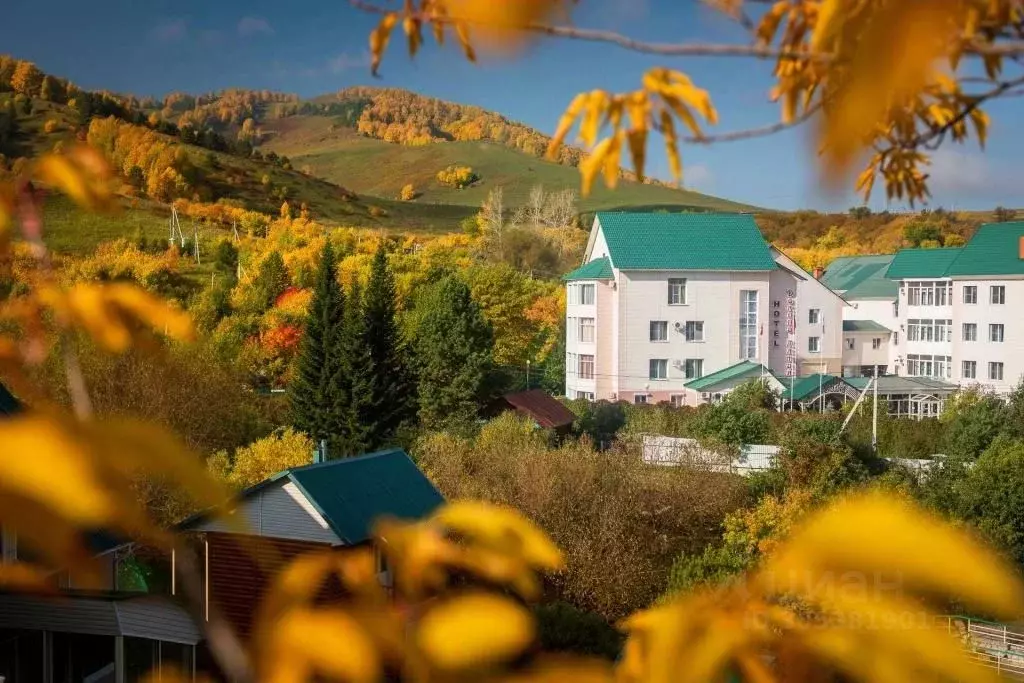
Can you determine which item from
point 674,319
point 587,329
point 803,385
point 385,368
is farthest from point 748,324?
point 385,368

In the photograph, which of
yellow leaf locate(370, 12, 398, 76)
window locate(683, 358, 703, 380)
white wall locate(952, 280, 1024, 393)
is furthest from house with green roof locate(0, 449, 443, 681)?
white wall locate(952, 280, 1024, 393)

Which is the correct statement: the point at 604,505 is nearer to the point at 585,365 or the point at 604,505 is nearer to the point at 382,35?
the point at 382,35

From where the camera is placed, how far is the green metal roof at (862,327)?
27562mm

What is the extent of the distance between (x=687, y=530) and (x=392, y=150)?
2271 inches

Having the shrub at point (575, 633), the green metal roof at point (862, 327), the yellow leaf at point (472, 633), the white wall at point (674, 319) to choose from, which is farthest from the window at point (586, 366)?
the yellow leaf at point (472, 633)

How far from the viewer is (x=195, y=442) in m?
13.8

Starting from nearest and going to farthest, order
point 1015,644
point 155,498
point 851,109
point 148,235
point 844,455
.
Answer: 1. point 851,109
2. point 1015,644
3. point 155,498
4. point 844,455
5. point 148,235

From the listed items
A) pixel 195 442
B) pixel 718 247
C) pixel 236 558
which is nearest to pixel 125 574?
pixel 195 442

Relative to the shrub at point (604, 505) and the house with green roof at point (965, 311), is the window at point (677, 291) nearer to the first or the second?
the house with green roof at point (965, 311)

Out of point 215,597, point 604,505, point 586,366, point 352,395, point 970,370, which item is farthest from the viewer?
point 970,370

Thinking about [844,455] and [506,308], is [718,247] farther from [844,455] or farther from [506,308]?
[844,455]

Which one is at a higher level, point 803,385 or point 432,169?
point 432,169

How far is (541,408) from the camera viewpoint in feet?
66.5

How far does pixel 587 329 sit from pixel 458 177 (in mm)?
37788
